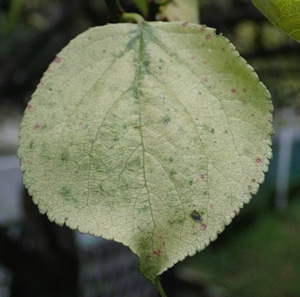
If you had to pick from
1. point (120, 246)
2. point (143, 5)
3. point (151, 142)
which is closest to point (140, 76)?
point (151, 142)

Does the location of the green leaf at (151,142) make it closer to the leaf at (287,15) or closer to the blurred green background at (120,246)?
the leaf at (287,15)

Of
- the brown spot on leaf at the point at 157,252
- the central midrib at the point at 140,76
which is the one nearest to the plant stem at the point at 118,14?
the central midrib at the point at 140,76

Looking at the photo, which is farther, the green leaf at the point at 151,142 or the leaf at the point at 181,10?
the leaf at the point at 181,10

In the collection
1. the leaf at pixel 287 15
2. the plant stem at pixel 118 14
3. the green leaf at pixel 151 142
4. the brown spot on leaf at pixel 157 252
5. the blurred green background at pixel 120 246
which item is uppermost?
the leaf at pixel 287 15

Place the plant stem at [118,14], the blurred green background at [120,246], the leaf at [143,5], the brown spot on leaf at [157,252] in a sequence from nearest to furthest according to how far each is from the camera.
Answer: the brown spot on leaf at [157,252] < the plant stem at [118,14] < the leaf at [143,5] < the blurred green background at [120,246]

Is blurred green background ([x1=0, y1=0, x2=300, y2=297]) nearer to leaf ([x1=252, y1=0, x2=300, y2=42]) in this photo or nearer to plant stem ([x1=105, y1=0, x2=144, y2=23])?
plant stem ([x1=105, y1=0, x2=144, y2=23])

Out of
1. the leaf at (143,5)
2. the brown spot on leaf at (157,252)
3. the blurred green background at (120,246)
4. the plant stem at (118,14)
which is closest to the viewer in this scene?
the brown spot on leaf at (157,252)

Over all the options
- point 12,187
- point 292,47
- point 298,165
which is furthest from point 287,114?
point 12,187
